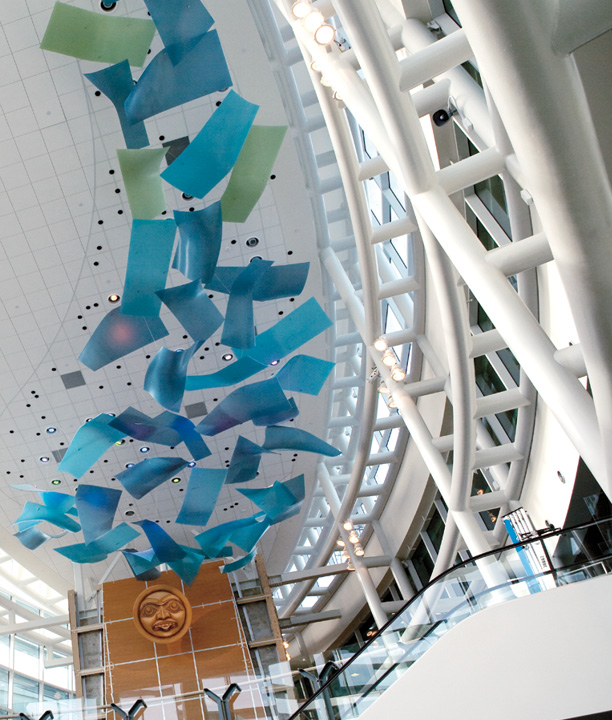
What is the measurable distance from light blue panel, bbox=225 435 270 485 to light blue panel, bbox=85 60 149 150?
6544 millimetres

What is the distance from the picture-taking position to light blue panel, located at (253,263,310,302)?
10852 mm

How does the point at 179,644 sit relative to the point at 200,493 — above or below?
below

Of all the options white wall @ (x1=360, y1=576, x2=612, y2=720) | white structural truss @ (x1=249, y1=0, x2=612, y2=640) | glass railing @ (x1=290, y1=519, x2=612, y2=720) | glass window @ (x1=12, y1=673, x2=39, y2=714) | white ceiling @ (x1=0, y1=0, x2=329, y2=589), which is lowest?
white wall @ (x1=360, y1=576, x2=612, y2=720)

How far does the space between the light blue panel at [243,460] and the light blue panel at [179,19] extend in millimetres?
7880

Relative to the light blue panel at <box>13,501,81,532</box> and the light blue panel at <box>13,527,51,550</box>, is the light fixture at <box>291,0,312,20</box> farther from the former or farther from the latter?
the light blue panel at <box>13,527,51,550</box>

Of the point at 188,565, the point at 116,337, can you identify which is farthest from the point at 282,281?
the point at 188,565

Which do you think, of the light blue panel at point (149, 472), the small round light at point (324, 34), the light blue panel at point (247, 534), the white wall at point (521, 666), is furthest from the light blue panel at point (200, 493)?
the small round light at point (324, 34)

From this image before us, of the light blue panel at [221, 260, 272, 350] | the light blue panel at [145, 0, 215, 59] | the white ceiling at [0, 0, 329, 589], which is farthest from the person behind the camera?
the white ceiling at [0, 0, 329, 589]

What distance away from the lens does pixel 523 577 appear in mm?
7387

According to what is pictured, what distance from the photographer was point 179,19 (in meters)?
8.69

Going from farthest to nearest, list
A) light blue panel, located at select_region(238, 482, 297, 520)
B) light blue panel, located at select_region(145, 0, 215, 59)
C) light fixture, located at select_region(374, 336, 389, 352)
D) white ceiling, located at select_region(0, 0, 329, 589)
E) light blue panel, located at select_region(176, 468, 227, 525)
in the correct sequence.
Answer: light blue panel, located at select_region(238, 482, 297, 520) < light blue panel, located at select_region(176, 468, 227, 525) < light fixture, located at select_region(374, 336, 389, 352) < white ceiling, located at select_region(0, 0, 329, 589) < light blue panel, located at select_region(145, 0, 215, 59)

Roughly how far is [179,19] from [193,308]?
162 inches

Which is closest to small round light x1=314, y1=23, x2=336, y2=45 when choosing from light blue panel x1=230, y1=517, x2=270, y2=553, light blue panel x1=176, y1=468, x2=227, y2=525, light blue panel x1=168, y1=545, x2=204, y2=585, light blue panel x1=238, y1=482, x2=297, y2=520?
light blue panel x1=176, y1=468, x2=227, y2=525

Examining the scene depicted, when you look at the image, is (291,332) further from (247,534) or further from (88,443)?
(247,534)
